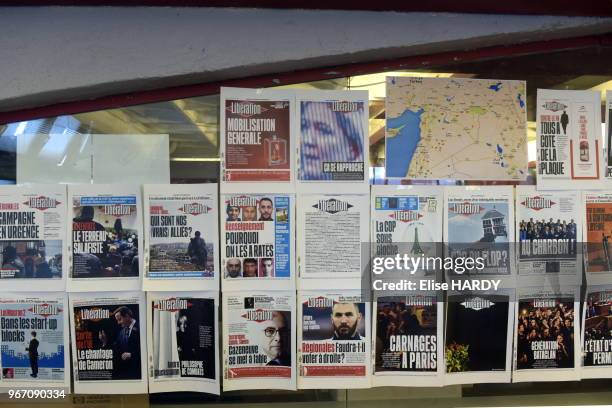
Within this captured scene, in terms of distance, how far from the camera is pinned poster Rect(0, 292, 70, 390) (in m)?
3.60

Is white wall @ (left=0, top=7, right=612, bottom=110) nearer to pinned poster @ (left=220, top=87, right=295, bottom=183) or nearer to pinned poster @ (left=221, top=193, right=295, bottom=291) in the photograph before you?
pinned poster @ (left=220, top=87, right=295, bottom=183)

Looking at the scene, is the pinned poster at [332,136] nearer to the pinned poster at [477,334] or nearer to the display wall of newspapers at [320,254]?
the display wall of newspapers at [320,254]

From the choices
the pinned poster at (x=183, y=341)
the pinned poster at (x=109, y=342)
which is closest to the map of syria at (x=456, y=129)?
the pinned poster at (x=183, y=341)

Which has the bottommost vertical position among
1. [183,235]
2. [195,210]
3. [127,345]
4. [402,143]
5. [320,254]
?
[127,345]

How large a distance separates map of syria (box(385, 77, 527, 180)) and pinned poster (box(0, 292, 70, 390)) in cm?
222

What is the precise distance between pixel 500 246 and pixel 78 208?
2.61 metres

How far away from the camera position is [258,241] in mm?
3615

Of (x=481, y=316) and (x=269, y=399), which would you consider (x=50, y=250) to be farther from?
(x=481, y=316)

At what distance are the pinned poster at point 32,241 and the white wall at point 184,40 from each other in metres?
0.58

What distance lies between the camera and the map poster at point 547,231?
3.72 metres

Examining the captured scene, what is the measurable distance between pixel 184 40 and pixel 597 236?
2813mm

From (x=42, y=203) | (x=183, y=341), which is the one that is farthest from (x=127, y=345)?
(x=42, y=203)

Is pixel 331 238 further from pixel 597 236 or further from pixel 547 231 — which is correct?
pixel 597 236

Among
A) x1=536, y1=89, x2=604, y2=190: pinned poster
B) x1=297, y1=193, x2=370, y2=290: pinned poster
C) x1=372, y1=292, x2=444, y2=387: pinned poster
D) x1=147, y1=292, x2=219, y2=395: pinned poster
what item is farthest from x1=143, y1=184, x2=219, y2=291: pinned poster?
x1=536, y1=89, x2=604, y2=190: pinned poster
